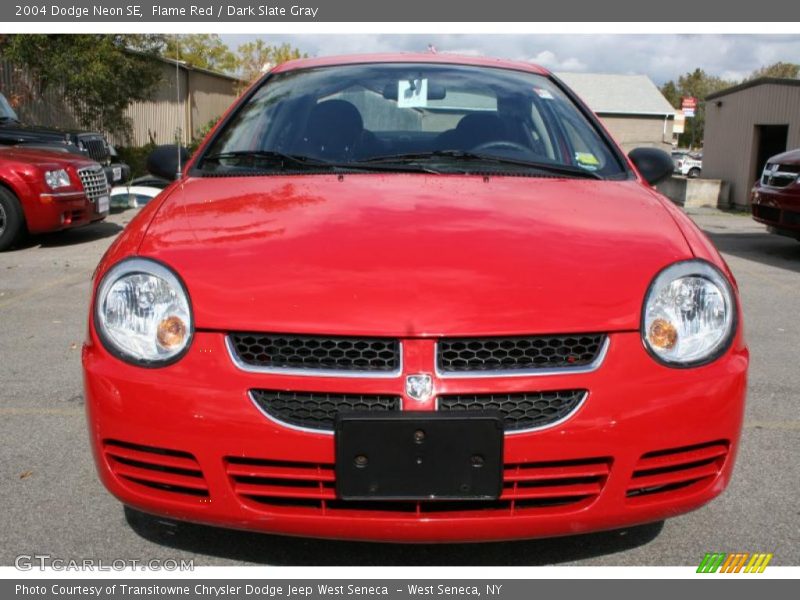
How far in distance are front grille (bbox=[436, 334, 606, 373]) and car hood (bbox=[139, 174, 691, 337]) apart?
4 centimetres

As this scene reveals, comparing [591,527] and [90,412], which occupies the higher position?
[90,412]

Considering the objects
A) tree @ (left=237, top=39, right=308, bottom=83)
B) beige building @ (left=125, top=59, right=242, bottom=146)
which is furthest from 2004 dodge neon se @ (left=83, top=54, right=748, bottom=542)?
tree @ (left=237, top=39, right=308, bottom=83)

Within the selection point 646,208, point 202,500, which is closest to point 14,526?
point 202,500

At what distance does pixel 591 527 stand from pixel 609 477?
0.14m

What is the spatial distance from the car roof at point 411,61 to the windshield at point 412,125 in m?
0.06

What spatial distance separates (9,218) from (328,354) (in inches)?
312

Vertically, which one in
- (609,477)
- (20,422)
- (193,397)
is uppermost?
(193,397)

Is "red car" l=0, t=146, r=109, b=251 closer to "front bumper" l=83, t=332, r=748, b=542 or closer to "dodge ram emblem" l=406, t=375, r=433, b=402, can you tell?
"front bumper" l=83, t=332, r=748, b=542

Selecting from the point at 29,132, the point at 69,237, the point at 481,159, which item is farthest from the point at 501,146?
the point at 29,132

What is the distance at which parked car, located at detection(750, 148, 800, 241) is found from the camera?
8.98 m

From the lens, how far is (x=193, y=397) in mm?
2088

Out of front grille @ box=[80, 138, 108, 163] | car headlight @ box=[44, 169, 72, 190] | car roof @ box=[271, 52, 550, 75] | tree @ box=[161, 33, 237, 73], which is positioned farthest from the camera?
tree @ box=[161, 33, 237, 73]
